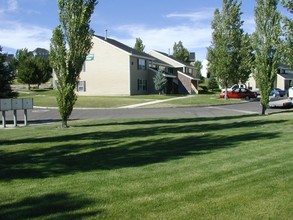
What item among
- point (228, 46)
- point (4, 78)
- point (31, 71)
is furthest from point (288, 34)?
point (31, 71)

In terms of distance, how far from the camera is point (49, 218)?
15.9 ft

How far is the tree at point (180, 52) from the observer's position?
3267 inches

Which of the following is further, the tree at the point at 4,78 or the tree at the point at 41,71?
the tree at the point at 41,71

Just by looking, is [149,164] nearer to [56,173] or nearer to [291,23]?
[56,173]

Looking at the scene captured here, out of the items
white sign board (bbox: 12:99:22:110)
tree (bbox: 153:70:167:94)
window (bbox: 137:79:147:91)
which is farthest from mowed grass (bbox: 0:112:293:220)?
window (bbox: 137:79:147:91)

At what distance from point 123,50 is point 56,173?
138ft

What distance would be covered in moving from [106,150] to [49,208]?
4687mm

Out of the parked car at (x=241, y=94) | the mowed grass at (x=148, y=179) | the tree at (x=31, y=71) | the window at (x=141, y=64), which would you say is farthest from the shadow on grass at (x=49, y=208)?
the tree at (x=31, y=71)

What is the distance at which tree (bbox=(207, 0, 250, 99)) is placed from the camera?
1763 inches

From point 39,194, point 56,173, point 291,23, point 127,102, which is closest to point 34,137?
point 56,173

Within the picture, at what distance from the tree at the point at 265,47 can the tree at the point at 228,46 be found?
20812 millimetres

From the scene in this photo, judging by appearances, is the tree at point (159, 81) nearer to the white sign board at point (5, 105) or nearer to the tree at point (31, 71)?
the tree at point (31, 71)

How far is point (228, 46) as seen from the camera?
45375mm

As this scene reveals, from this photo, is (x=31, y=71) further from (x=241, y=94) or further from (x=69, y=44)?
(x=69, y=44)
